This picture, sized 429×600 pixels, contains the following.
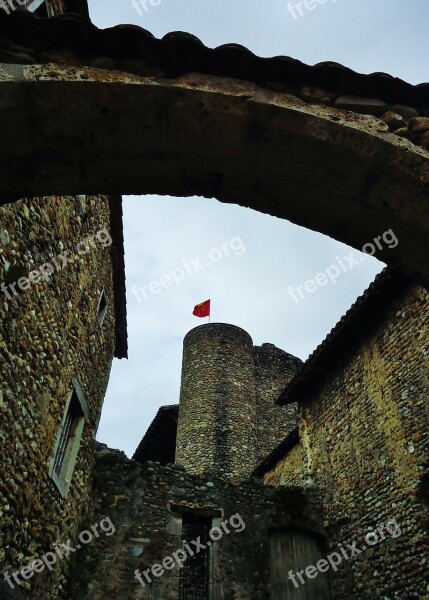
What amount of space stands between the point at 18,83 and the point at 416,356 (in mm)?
6755

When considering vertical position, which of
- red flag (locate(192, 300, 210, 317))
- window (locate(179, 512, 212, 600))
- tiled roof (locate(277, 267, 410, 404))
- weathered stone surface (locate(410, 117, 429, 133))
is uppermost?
red flag (locate(192, 300, 210, 317))

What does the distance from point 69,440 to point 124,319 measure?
13.8 ft

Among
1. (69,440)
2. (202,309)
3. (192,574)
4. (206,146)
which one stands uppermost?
(202,309)

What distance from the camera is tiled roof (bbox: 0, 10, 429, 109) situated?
2.56m

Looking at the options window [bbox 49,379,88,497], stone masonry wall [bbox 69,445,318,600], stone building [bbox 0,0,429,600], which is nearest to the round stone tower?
stone building [bbox 0,0,429,600]

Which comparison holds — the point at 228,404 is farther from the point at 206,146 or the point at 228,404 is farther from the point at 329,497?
the point at 206,146

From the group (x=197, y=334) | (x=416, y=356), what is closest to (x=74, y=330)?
(x=416, y=356)

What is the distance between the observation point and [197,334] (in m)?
19.5

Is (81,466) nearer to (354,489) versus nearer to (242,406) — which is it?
(354,489)

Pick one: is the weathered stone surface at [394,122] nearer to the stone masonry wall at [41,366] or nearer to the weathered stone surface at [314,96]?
the weathered stone surface at [314,96]

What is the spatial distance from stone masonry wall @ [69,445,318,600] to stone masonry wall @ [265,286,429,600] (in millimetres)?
1198

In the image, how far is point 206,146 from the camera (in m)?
2.66

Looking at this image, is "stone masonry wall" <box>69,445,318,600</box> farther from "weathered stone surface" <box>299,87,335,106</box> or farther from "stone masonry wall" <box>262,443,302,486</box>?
"weathered stone surface" <box>299,87,335,106</box>

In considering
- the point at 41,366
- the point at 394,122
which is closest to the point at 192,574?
the point at 41,366
